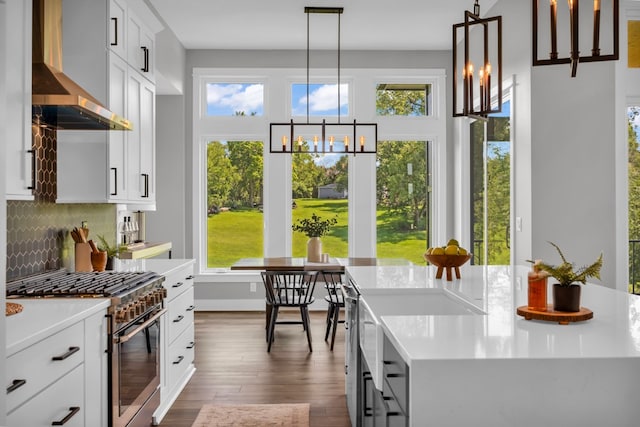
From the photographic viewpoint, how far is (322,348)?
4.94 m

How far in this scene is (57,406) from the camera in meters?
1.91

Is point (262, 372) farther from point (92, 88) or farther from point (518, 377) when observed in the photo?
point (518, 377)

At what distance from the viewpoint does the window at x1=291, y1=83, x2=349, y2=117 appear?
6.87 meters

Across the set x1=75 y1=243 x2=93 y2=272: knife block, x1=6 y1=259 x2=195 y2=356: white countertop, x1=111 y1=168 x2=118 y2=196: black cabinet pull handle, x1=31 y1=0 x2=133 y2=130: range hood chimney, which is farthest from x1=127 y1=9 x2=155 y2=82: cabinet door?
x1=6 y1=259 x2=195 y2=356: white countertop

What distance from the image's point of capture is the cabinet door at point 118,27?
3.59 meters

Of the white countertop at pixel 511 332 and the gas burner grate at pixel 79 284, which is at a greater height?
the white countertop at pixel 511 332

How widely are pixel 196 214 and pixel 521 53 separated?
407 centimetres

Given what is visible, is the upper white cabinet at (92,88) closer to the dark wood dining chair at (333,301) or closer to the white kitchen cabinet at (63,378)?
the white kitchen cabinet at (63,378)

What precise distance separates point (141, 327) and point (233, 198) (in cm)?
419

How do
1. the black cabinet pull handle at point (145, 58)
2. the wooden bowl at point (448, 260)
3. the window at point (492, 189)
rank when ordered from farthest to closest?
the window at point (492, 189) < the black cabinet pull handle at point (145, 58) < the wooden bowl at point (448, 260)

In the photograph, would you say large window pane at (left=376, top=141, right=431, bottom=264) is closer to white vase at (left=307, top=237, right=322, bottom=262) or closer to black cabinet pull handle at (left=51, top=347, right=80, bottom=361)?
white vase at (left=307, top=237, right=322, bottom=262)

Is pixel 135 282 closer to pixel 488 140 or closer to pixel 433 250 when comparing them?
pixel 433 250

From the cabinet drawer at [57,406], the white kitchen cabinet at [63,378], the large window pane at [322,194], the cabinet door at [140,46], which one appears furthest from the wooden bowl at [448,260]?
the large window pane at [322,194]

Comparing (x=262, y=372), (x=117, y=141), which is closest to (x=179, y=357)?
(x=262, y=372)
